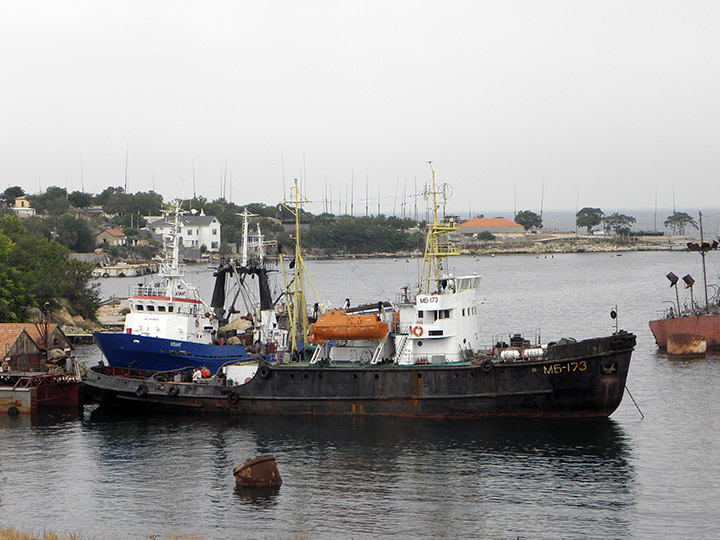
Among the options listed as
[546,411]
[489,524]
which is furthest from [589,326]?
[489,524]

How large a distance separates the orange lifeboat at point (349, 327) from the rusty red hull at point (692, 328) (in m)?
28.2

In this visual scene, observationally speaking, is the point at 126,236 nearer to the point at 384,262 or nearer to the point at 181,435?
the point at 384,262

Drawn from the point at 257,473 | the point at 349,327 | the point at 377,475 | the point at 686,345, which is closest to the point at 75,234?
the point at 686,345

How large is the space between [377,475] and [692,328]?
35.1m

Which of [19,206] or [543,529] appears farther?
[19,206]

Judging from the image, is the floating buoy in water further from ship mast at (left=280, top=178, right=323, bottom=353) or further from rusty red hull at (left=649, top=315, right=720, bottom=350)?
ship mast at (left=280, top=178, right=323, bottom=353)

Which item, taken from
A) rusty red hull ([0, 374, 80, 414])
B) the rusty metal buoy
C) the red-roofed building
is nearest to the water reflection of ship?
the rusty metal buoy

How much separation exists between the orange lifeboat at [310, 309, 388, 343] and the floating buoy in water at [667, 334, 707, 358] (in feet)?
86.7

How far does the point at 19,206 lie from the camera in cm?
18700

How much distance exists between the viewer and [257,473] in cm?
3012

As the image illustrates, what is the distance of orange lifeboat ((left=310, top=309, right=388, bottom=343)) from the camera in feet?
127

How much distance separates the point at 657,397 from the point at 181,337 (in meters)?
24.1

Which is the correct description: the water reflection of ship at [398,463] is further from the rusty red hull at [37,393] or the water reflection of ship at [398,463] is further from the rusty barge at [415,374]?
the rusty red hull at [37,393]

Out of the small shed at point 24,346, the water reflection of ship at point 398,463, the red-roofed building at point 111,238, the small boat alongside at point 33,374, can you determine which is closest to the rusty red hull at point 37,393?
the small boat alongside at point 33,374
